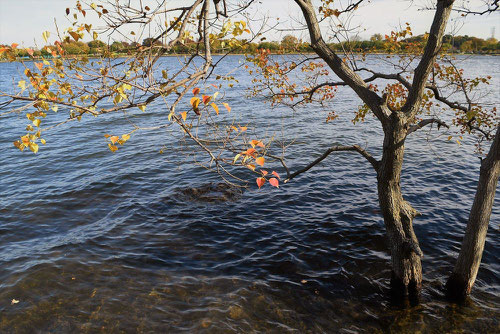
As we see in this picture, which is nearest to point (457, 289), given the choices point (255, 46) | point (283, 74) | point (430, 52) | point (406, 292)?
point (406, 292)

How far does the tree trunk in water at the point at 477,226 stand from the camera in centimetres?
614

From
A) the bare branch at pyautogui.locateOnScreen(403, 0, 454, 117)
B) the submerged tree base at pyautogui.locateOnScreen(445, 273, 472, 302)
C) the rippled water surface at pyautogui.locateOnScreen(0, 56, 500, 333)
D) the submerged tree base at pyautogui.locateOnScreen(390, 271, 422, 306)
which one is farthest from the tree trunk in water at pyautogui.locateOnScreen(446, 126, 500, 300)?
the bare branch at pyautogui.locateOnScreen(403, 0, 454, 117)

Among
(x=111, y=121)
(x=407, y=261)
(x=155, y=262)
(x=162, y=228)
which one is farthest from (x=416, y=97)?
(x=111, y=121)

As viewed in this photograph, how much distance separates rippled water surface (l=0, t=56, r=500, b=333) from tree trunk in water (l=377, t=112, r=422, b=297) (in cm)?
55

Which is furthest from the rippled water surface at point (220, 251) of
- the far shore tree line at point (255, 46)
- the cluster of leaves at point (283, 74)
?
the far shore tree line at point (255, 46)

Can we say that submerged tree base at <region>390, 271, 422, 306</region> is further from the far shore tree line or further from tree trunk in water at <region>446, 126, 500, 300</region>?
the far shore tree line

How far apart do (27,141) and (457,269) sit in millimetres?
8122

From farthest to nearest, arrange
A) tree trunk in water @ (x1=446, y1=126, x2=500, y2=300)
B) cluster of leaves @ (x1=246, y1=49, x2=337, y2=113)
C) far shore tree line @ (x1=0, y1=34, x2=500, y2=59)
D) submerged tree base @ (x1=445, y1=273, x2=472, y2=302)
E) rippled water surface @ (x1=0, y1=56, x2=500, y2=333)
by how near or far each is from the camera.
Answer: cluster of leaves @ (x1=246, y1=49, x2=337, y2=113), submerged tree base @ (x1=445, y1=273, x2=472, y2=302), rippled water surface @ (x1=0, y1=56, x2=500, y2=333), tree trunk in water @ (x1=446, y1=126, x2=500, y2=300), far shore tree line @ (x1=0, y1=34, x2=500, y2=59)

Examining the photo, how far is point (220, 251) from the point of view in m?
9.37

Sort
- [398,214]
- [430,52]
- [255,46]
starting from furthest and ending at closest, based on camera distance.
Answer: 1. [255,46]
2. [398,214]
3. [430,52]

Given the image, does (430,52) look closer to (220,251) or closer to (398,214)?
(398,214)

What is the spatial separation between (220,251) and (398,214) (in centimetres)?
482

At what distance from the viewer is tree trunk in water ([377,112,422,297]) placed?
20.4 feet

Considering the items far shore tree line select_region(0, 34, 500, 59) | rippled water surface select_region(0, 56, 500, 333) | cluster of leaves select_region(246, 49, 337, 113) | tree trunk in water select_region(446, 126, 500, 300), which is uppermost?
far shore tree line select_region(0, 34, 500, 59)
